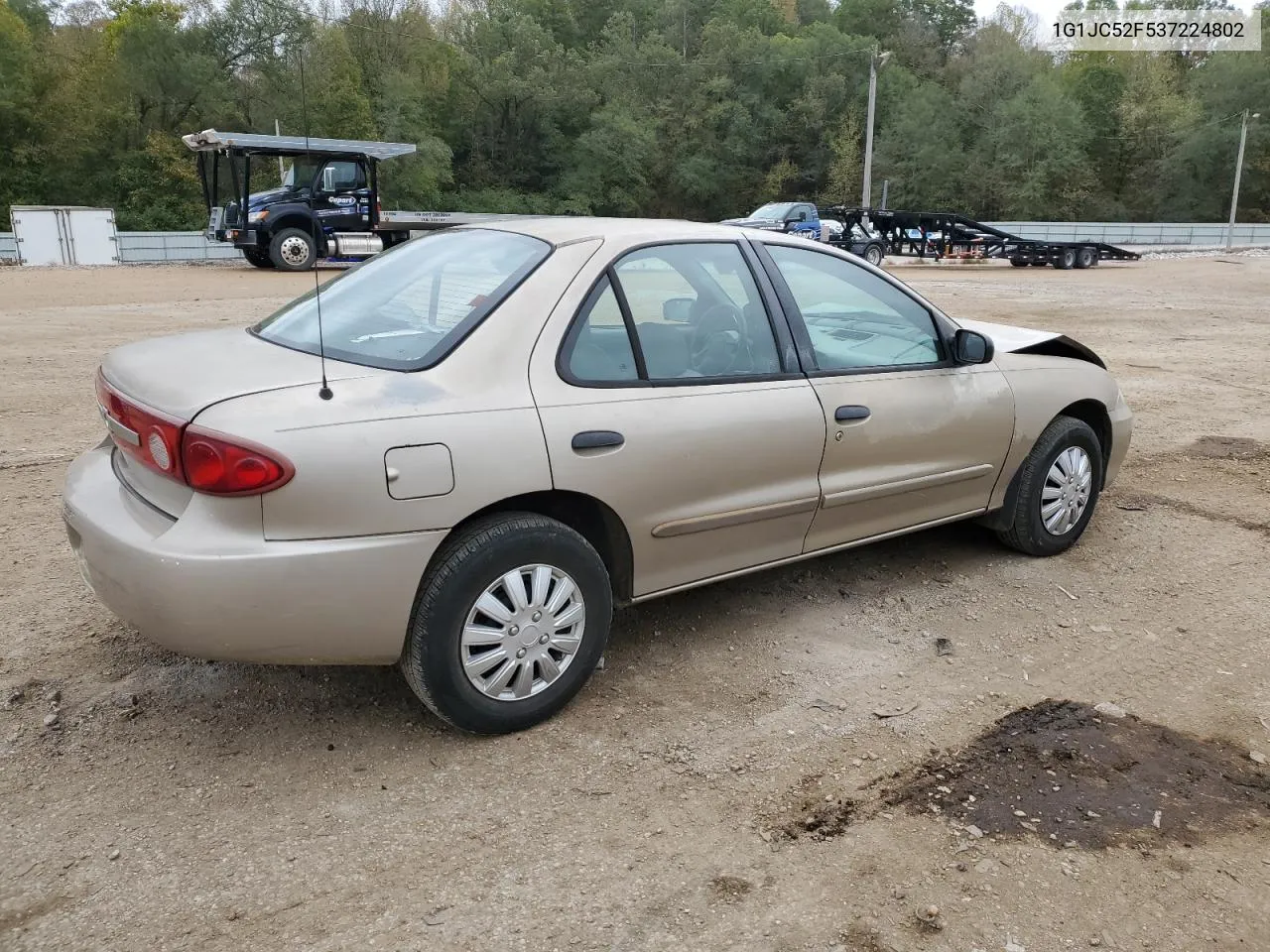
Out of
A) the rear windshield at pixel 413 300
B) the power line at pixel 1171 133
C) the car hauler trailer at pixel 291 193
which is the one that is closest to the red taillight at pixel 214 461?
the rear windshield at pixel 413 300

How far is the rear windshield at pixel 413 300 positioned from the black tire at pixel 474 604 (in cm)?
56

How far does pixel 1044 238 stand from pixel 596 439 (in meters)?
41.6

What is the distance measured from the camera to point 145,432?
2.98 metres

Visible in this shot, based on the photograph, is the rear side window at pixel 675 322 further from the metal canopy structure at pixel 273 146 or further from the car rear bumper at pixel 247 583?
the metal canopy structure at pixel 273 146

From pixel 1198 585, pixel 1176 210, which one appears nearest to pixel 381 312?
pixel 1198 585

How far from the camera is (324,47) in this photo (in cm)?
4612

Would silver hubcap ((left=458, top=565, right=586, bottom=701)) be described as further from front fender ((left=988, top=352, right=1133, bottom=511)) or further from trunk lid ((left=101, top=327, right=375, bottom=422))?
front fender ((left=988, top=352, right=1133, bottom=511))

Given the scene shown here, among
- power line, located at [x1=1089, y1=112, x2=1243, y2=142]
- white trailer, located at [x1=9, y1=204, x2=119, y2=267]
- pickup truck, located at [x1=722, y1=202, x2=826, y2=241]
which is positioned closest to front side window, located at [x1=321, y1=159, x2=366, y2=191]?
white trailer, located at [x1=9, y1=204, x2=119, y2=267]

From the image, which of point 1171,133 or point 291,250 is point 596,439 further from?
point 1171,133

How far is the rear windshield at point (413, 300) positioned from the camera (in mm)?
3244

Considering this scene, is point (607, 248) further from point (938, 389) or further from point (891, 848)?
point (891, 848)

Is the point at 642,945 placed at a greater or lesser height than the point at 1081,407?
lesser

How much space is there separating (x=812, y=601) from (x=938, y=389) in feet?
3.32

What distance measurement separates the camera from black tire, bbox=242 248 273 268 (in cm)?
2222
